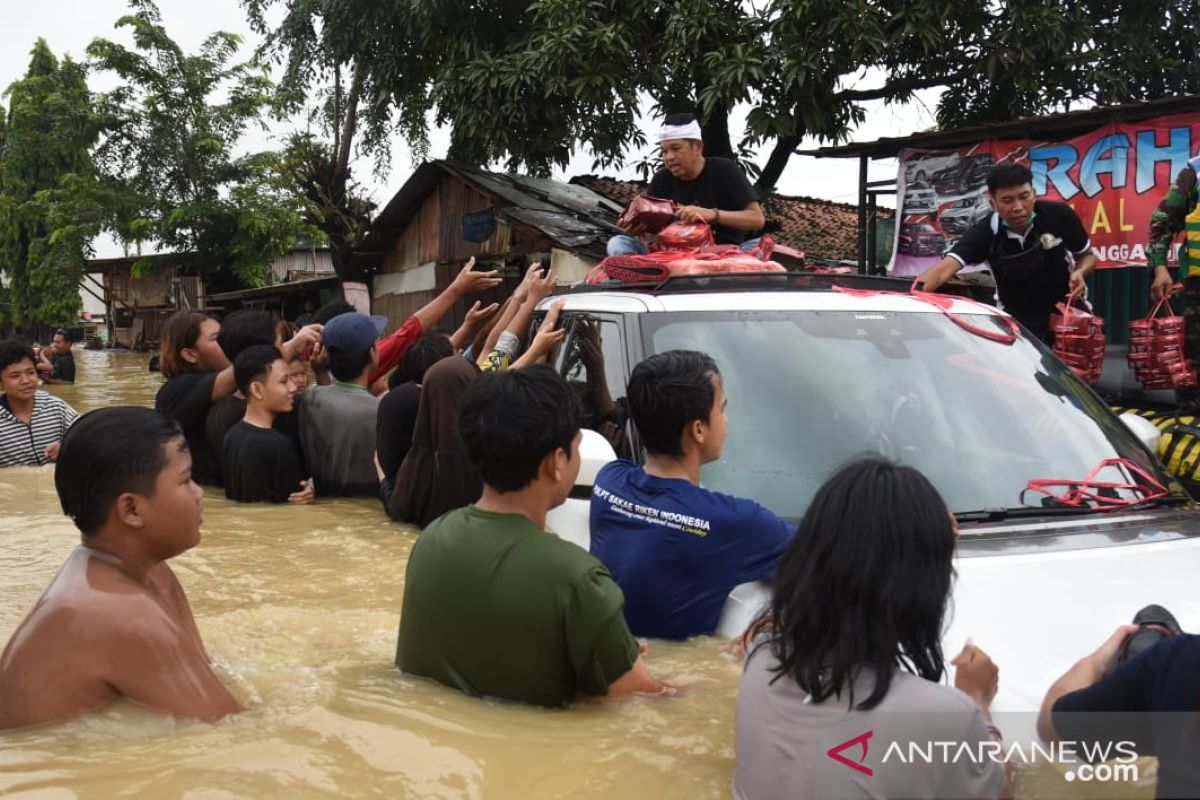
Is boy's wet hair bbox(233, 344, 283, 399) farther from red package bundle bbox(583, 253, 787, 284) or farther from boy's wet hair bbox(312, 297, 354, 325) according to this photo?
red package bundle bbox(583, 253, 787, 284)

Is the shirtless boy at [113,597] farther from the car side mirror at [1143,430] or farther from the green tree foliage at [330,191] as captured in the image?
the green tree foliage at [330,191]

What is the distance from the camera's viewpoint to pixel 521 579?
2.68m

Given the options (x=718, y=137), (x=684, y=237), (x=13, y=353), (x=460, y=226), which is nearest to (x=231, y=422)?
(x=13, y=353)

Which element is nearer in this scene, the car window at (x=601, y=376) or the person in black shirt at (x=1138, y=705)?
the person in black shirt at (x=1138, y=705)

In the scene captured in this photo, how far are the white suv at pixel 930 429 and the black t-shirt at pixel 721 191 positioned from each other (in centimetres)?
211

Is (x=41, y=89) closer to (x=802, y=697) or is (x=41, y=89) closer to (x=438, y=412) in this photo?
(x=438, y=412)

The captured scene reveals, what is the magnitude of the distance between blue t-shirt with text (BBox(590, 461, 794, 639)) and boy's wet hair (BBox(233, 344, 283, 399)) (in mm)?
3148

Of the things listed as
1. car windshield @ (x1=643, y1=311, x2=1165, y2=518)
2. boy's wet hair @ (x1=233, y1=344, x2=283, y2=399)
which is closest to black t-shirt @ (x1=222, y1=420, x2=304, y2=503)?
boy's wet hair @ (x1=233, y1=344, x2=283, y2=399)

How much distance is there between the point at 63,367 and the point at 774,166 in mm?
12497

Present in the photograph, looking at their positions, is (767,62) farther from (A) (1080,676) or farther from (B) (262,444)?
(A) (1080,676)

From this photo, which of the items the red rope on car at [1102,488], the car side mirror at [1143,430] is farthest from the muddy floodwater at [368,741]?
the car side mirror at [1143,430]

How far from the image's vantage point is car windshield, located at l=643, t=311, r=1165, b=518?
3.29 m

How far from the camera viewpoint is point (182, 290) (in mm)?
31875

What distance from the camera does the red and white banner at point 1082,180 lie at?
885cm
